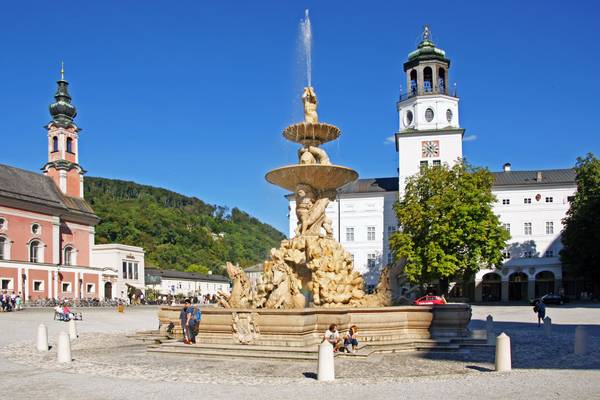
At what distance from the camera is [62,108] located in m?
72.6

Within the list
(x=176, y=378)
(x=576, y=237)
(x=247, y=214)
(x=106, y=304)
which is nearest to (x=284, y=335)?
(x=176, y=378)

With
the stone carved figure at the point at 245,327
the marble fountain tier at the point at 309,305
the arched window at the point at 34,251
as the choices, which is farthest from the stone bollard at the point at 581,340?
the arched window at the point at 34,251

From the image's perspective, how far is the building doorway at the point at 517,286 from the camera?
60.2 m

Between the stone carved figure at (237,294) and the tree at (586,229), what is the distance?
33.5 meters

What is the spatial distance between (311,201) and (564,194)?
4905cm

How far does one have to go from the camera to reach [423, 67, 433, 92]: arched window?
63.1m

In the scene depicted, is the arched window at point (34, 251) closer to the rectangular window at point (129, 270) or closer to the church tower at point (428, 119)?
the rectangular window at point (129, 270)

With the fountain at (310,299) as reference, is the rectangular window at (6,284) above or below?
below

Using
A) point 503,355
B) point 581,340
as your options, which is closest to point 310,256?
point 581,340

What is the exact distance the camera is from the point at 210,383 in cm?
1053

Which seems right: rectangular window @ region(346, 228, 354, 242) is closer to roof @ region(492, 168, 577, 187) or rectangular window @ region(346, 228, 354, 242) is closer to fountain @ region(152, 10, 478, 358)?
roof @ region(492, 168, 577, 187)

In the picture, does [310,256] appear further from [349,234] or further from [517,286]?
[349,234]

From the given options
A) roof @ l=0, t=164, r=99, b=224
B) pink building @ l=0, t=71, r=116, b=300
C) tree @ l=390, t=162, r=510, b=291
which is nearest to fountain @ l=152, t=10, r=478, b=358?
tree @ l=390, t=162, r=510, b=291

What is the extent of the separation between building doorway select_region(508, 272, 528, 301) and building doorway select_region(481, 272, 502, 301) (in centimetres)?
103
